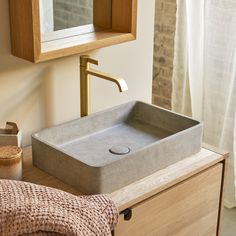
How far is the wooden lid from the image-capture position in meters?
1.48

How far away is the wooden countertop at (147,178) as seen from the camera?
4.95 feet

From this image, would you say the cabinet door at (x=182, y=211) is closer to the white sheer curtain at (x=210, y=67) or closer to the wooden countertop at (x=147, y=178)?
the wooden countertop at (x=147, y=178)

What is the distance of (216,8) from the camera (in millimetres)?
2609

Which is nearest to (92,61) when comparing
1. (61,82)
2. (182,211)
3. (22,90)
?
(61,82)

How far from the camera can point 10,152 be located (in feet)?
4.95

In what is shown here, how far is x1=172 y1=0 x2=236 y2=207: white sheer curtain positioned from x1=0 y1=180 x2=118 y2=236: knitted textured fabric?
1.44 m

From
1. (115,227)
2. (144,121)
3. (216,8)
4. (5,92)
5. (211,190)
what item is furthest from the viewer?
(216,8)

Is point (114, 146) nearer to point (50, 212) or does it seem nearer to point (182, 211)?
point (182, 211)

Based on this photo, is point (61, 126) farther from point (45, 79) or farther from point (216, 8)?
point (216, 8)

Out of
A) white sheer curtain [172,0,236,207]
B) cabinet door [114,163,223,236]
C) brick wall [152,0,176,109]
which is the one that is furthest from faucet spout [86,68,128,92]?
brick wall [152,0,176,109]

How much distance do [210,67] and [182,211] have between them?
3.99 feet

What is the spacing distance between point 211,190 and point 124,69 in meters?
0.53

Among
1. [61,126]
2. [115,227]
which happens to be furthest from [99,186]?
[61,126]

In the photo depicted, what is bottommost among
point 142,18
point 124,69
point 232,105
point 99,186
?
point 232,105
